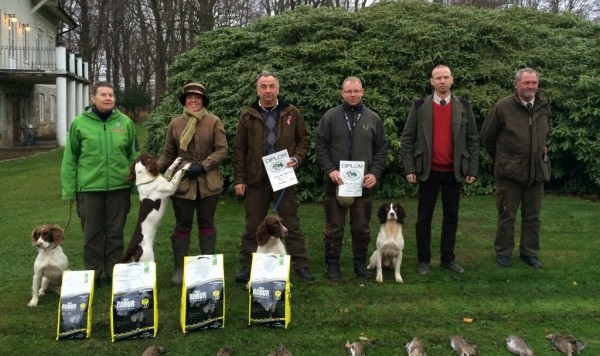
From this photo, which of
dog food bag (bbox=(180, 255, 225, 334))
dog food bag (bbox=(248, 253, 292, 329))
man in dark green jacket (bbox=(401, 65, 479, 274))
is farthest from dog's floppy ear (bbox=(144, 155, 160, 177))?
man in dark green jacket (bbox=(401, 65, 479, 274))

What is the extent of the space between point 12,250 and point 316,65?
19.8 ft

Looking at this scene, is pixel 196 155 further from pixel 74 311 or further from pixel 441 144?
pixel 441 144

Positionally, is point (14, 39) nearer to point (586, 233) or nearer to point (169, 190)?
point (169, 190)

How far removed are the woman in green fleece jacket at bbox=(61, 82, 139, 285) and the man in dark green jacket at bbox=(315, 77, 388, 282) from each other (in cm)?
191

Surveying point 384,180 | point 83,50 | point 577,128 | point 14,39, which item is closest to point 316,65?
point 384,180

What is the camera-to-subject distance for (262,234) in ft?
16.5

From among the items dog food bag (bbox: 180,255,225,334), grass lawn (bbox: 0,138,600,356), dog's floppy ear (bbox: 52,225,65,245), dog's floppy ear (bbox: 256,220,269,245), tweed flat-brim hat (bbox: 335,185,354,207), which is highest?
tweed flat-brim hat (bbox: 335,185,354,207)

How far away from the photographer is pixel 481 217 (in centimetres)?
873

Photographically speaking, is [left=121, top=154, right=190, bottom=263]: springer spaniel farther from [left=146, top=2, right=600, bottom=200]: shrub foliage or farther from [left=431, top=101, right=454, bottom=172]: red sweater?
[left=146, top=2, right=600, bottom=200]: shrub foliage

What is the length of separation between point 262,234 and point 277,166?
69 centimetres

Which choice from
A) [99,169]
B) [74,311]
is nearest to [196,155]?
[99,169]

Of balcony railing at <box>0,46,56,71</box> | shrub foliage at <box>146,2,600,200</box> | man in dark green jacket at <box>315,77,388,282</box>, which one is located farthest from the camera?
balcony railing at <box>0,46,56,71</box>

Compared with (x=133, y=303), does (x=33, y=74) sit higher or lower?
higher

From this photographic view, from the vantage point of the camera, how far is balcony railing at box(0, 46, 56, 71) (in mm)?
20734
